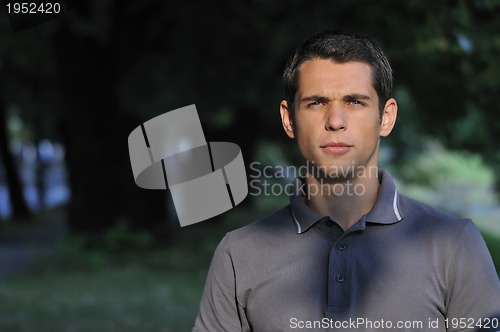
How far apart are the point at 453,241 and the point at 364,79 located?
49 centimetres

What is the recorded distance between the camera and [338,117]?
85.8 inches

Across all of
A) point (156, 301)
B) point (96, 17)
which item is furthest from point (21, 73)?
point (156, 301)

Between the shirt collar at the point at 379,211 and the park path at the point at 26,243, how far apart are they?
11.5 metres

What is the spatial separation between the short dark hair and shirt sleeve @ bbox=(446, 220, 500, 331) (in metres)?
0.47

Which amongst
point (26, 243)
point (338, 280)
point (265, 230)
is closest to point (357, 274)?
point (338, 280)

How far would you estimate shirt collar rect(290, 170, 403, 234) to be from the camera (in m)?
2.16

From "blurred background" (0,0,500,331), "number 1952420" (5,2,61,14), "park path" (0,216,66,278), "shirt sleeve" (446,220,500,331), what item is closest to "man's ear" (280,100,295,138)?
"shirt sleeve" (446,220,500,331)

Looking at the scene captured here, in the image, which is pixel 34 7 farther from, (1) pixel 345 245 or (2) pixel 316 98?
(1) pixel 345 245

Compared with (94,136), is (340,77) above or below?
above

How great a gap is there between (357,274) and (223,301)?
37cm

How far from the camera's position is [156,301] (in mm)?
10180

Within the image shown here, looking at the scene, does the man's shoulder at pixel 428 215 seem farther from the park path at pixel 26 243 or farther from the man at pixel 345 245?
the park path at pixel 26 243

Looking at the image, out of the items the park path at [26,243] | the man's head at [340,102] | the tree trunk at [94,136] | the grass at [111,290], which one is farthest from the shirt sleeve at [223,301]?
the tree trunk at [94,136]

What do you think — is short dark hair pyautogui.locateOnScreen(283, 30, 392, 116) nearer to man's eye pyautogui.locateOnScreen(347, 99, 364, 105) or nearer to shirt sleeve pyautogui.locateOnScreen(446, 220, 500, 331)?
man's eye pyautogui.locateOnScreen(347, 99, 364, 105)
